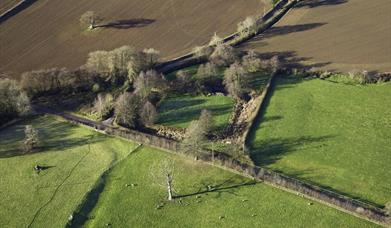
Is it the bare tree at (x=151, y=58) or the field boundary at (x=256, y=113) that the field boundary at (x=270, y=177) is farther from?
the bare tree at (x=151, y=58)

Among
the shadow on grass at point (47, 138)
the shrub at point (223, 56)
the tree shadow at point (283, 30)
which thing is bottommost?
the shadow on grass at point (47, 138)

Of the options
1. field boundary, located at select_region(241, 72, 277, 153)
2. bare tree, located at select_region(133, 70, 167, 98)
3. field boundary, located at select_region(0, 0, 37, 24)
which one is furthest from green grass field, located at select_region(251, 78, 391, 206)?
field boundary, located at select_region(0, 0, 37, 24)

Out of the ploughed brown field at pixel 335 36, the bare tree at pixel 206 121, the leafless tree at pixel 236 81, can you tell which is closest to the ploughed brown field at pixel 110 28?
the ploughed brown field at pixel 335 36

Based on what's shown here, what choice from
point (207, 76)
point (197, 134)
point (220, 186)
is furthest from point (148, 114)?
point (220, 186)

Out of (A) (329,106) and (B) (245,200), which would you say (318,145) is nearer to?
(A) (329,106)

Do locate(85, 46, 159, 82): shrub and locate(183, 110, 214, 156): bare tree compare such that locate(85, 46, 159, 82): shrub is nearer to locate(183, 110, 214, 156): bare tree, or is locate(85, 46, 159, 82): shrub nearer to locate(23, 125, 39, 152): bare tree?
locate(23, 125, 39, 152): bare tree

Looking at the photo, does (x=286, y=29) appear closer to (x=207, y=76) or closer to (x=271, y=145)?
(x=207, y=76)

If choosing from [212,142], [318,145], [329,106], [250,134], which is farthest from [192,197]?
[329,106]
